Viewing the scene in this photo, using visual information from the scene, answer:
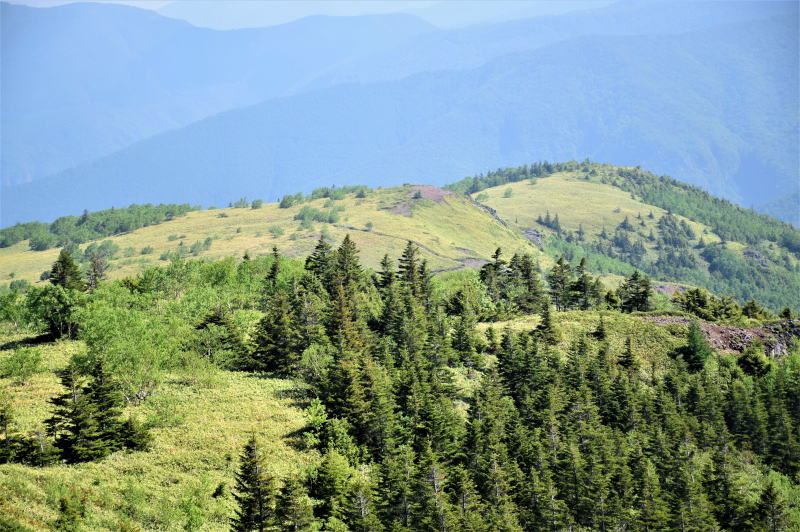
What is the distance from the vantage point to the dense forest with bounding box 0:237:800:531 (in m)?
66.9

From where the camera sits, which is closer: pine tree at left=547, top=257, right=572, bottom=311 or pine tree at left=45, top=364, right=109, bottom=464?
pine tree at left=45, top=364, right=109, bottom=464

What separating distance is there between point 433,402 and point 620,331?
53.6 metres

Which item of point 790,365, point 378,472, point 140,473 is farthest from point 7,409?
point 790,365

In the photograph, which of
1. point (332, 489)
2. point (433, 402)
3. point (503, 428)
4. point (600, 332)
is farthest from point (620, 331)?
point (332, 489)

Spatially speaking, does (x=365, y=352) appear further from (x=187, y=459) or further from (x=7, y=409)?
(x=7, y=409)

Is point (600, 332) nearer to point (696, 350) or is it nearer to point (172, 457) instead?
point (696, 350)

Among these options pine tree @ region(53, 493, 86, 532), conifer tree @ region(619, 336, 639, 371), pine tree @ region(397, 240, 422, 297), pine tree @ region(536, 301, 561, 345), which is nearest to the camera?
pine tree @ region(53, 493, 86, 532)

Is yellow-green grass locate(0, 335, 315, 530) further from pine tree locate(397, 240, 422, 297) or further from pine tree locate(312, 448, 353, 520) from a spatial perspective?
pine tree locate(397, 240, 422, 297)

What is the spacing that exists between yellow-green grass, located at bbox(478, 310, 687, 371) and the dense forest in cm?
67

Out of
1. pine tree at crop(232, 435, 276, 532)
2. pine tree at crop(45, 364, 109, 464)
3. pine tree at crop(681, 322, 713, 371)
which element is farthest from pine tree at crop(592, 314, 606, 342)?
pine tree at crop(45, 364, 109, 464)

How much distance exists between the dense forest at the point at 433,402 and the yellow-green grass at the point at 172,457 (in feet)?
7.20

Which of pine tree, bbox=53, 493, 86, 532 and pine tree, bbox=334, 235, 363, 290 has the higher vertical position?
pine tree, bbox=334, 235, 363, 290

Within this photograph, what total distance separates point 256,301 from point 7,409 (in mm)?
66947

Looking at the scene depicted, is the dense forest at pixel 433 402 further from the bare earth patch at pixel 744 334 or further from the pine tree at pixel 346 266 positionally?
the bare earth patch at pixel 744 334
